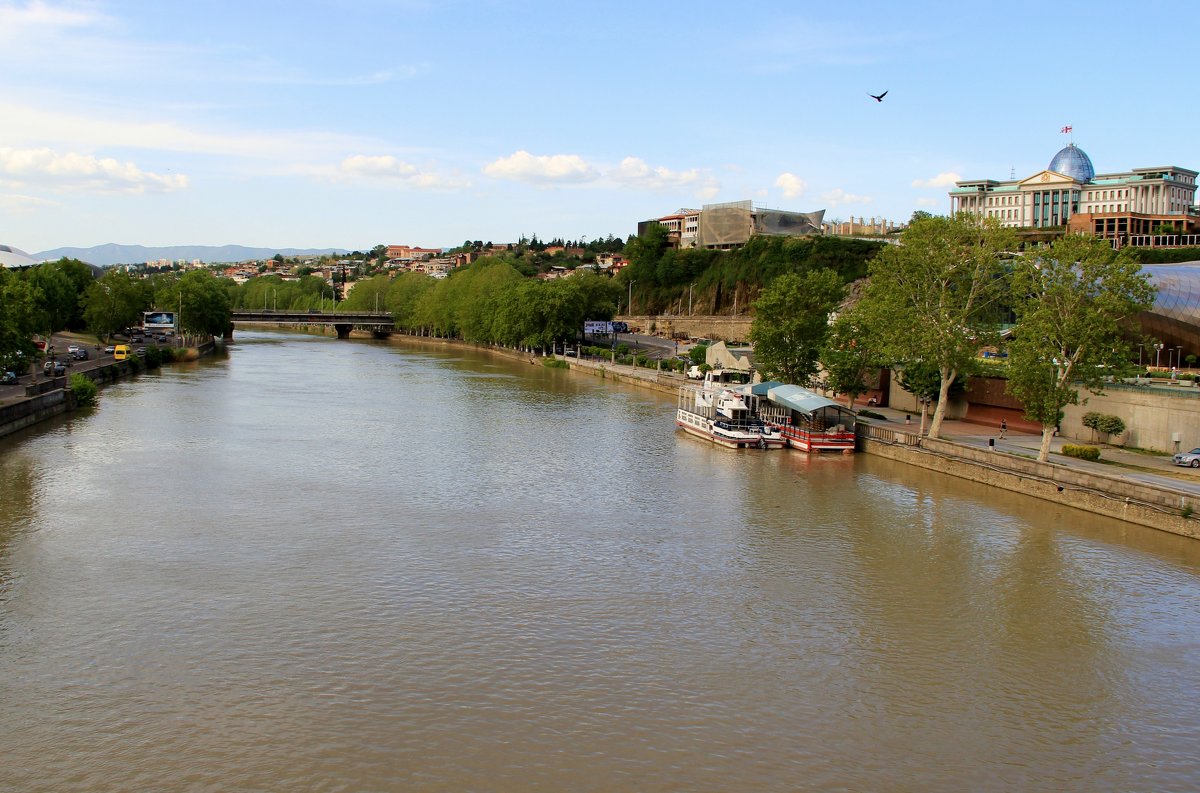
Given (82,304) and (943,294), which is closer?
(943,294)

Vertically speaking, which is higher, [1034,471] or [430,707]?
[1034,471]

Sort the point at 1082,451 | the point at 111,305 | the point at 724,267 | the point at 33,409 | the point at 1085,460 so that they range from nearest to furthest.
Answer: the point at 1085,460
the point at 1082,451
the point at 33,409
the point at 111,305
the point at 724,267

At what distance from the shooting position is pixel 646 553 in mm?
19234

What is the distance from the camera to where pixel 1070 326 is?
84.4ft

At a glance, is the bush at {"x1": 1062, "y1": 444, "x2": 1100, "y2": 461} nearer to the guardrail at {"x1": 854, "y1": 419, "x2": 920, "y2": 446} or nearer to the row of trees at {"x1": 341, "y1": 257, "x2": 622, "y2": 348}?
the guardrail at {"x1": 854, "y1": 419, "x2": 920, "y2": 446}

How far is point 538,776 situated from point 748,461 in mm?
20720

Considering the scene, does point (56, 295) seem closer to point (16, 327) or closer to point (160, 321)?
point (160, 321)

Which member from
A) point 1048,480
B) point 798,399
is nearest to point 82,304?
point 798,399

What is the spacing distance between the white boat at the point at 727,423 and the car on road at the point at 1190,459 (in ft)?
38.6

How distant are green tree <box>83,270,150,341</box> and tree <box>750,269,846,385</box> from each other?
4743cm

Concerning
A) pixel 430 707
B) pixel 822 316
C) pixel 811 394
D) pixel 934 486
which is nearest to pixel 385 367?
pixel 822 316

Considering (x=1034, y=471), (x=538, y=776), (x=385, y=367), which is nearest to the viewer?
(x=538, y=776)

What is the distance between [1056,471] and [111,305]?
62.3m

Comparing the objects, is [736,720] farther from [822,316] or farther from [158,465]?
[822,316]
